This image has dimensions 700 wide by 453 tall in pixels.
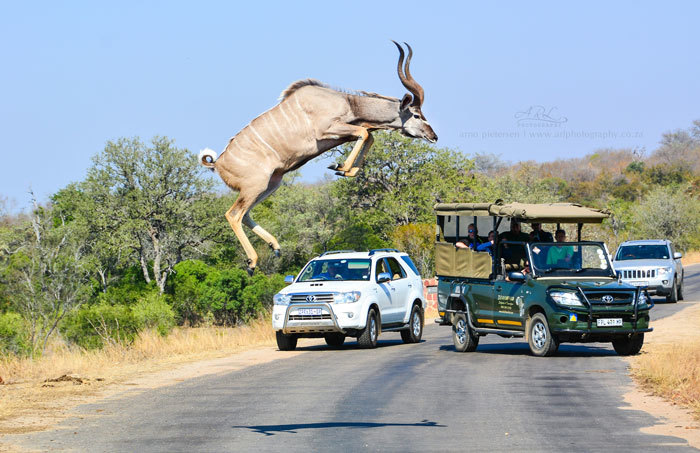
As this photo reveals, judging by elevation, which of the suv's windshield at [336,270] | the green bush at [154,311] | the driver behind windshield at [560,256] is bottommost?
the green bush at [154,311]

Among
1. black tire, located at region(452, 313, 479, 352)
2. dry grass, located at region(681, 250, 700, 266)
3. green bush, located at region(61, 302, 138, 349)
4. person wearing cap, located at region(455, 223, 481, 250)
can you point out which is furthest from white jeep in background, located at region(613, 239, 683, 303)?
dry grass, located at region(681, 250, 700, 266)

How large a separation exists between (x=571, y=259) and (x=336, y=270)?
17.1 feet

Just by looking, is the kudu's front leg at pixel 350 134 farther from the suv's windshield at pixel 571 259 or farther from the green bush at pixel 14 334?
the green bush at pixel 14 334

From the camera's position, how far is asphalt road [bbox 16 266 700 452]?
945 cm

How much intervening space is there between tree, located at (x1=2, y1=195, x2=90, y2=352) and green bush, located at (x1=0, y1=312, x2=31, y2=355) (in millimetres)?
642

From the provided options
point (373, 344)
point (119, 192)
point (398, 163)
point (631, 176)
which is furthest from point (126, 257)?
point (631, 176)

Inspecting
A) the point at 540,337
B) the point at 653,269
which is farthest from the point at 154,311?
the point at 540,337

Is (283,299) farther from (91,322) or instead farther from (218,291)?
(218,291)

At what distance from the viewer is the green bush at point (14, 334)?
145 feet

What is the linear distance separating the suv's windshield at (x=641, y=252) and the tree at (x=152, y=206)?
94.4 ft

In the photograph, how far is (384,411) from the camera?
11531 mm

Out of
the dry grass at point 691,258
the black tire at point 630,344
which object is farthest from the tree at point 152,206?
the black tire at point 630,344

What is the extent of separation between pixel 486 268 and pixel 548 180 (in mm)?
83191

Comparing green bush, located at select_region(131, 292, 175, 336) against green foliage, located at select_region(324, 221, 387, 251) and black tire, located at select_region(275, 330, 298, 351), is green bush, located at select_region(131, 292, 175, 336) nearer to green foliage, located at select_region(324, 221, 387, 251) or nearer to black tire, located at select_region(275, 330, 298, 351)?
green foliage, located at select_region(324, 221, 387, 251)
